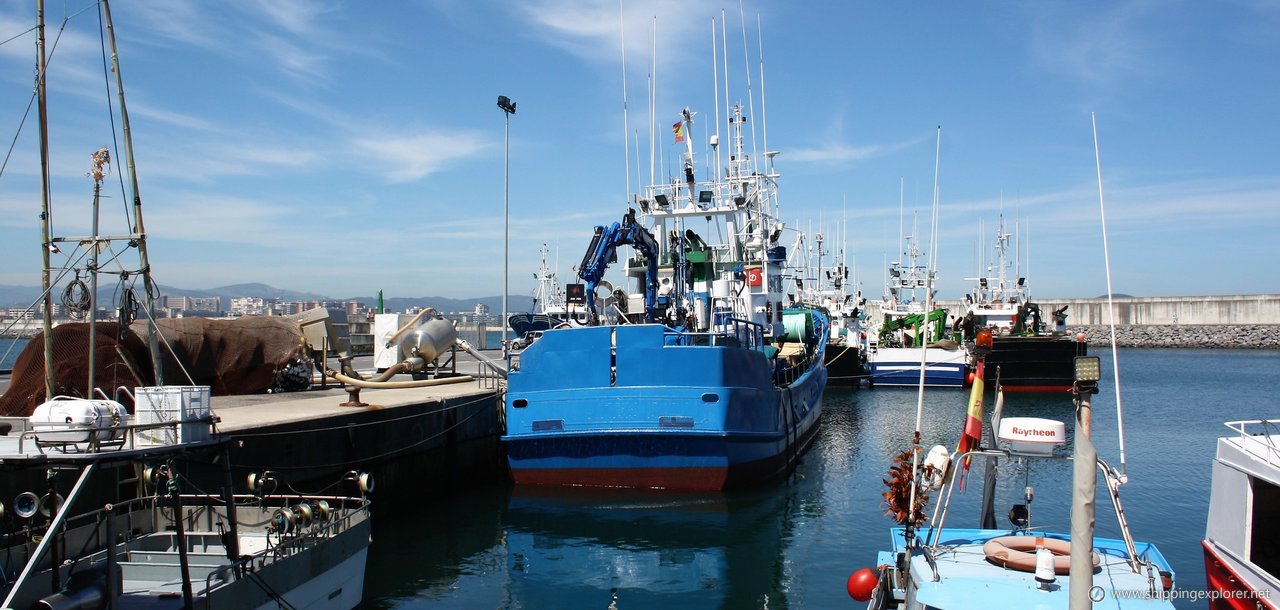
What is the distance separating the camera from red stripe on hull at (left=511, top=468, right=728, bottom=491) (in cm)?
1845

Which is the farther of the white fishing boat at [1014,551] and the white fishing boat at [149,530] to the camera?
the white fishing boat at [149,530]

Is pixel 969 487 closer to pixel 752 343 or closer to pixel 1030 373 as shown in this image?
pixel 752 343

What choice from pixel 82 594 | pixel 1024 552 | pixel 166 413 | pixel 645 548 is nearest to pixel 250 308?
pixel 645 548

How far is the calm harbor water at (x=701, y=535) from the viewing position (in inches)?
Answer: 526

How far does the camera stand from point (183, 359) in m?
19.9

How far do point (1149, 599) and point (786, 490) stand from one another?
507 inches

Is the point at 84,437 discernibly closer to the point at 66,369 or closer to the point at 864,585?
the point at 864,585

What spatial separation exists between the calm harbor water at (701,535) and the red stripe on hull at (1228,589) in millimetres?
2114

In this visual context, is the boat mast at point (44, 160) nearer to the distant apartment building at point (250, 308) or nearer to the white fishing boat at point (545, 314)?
the white fishing boat at point (545, 314)

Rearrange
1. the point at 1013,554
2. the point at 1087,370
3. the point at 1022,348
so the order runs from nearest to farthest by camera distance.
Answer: the point at 1087,370
the point at 1013,554
the point at 1022,348

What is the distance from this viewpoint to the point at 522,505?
1856 cm

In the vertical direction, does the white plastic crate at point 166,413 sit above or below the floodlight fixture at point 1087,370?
below

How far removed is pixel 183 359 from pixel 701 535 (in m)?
12.1

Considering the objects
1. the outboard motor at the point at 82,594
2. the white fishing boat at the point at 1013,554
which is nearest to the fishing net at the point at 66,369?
the outboard motor at the point at 82,594
